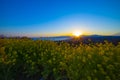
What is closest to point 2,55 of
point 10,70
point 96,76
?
point 10,70

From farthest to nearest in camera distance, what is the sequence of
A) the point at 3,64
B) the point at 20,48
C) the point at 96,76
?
the point at 20,48 < the point at 3,64 < the point at 96,76

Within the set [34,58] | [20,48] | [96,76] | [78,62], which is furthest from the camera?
[20,48]

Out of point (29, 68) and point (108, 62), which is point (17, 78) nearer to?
point (29, 68)

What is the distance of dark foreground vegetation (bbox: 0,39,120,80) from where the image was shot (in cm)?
610

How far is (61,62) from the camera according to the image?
700cm

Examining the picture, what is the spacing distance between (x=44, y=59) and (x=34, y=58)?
70cm

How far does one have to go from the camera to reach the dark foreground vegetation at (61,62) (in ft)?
20.0

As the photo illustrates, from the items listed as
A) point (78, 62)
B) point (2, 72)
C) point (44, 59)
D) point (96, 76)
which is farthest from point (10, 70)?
point (96, 76)

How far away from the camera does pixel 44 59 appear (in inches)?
316

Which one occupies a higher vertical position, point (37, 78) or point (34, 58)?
point (34, 58)

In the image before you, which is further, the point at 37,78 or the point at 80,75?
the point at 37,78

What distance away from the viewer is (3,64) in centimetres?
753

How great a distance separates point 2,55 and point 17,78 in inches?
39.1

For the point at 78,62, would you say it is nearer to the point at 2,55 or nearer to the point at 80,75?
the point at 80,75
